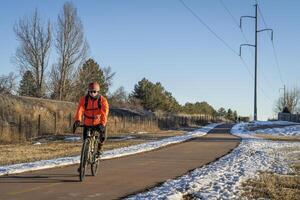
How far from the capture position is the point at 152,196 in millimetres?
9562

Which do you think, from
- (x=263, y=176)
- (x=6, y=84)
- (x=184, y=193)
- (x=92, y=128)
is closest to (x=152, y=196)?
(x=184, y=193)

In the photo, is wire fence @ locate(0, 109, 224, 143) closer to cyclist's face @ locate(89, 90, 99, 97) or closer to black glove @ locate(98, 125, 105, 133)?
black glove @ locate(98, 125, 105, 133)

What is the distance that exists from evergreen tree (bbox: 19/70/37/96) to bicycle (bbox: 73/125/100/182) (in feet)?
181

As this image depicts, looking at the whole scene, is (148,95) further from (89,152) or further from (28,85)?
(89,152)

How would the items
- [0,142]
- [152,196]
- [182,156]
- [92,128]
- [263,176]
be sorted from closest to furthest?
[152,196] → [92,128] → [263,176] → [182,156] → [0,142]

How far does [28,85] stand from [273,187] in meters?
63.3

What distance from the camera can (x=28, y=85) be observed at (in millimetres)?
71375

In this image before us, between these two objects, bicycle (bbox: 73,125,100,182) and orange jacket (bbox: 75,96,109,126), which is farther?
orange jacket (bbox: 75,96,109,126)

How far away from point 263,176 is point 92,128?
421 cm

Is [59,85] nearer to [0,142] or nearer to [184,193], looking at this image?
[0,142]

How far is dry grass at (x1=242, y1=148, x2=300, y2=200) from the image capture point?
990cm

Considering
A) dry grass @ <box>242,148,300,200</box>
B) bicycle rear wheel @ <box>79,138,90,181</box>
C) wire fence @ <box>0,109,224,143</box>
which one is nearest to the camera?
dry grass @ <box>242,148,300,200</box>

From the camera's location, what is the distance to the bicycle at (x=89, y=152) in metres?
11.5

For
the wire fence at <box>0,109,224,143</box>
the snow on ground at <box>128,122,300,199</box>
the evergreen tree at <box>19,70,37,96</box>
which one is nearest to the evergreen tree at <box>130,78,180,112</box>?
the evergreen tree at <box>19,70,37,96</box>
